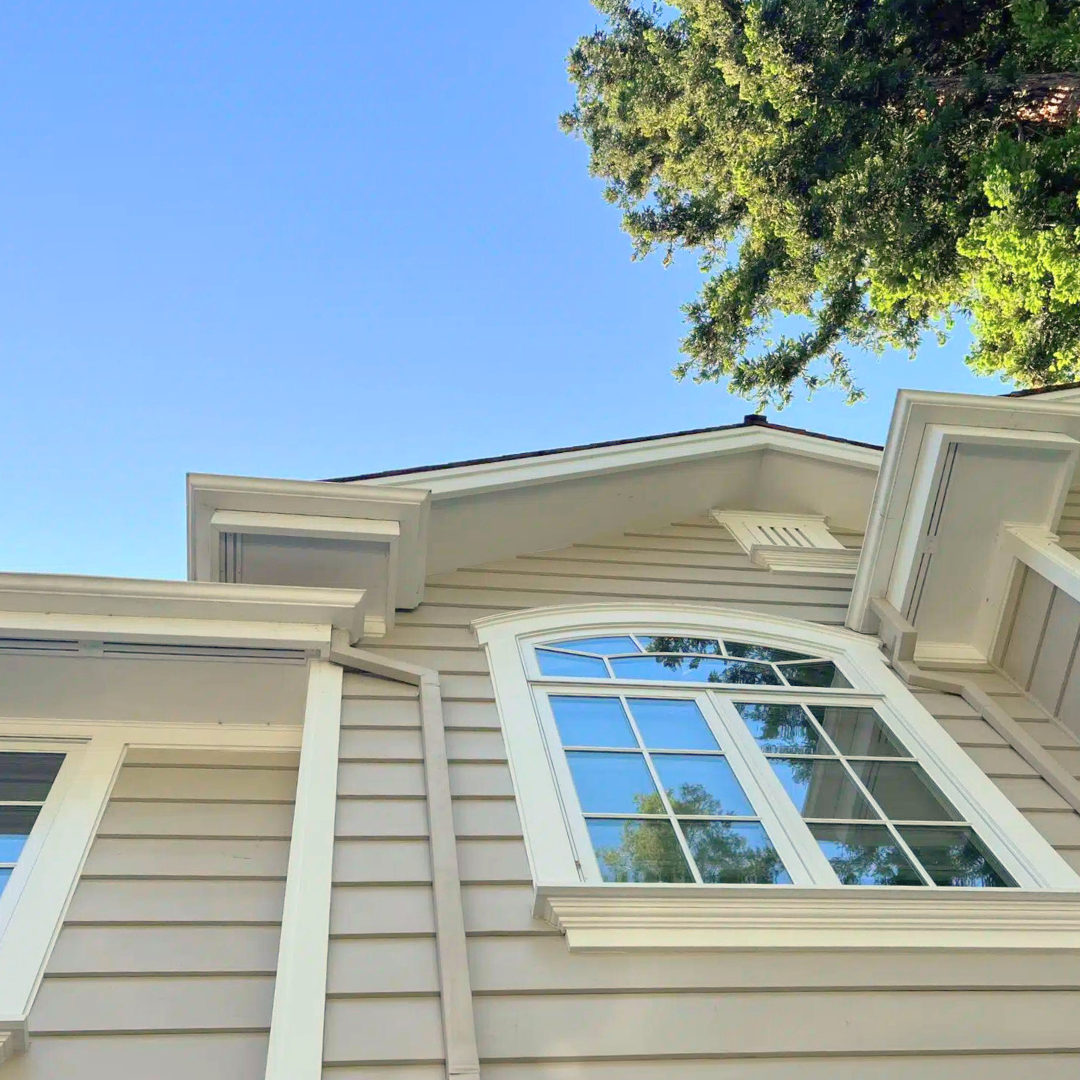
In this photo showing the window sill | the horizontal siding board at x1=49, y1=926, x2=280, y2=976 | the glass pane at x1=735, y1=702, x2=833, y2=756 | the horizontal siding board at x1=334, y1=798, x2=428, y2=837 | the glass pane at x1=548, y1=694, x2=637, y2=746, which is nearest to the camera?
the window sill

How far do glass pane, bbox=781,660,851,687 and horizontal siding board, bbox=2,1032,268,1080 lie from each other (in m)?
3.31

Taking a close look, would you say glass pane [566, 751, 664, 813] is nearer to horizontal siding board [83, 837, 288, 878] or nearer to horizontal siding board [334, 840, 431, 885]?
horizontal siding board [334, 840, 431, 885]

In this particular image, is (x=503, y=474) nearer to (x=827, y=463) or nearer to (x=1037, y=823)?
(x=827, y=463)

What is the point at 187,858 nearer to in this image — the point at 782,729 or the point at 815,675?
the point at 782,729

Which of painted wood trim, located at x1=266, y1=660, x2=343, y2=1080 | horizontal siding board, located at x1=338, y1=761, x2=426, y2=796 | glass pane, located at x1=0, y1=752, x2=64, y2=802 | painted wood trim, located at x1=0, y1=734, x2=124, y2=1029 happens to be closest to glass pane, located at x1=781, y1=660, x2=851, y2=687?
horizontal siding board, located at x1=338, y1=761, x2=426, y2=796

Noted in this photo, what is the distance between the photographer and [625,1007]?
10.2 ft

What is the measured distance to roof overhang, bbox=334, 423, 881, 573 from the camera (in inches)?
249

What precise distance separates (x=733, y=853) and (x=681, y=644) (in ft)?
6.12

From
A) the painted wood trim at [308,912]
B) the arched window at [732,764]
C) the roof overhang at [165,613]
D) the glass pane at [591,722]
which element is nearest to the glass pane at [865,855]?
the arched window at [732,764]

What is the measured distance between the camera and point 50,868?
385cm

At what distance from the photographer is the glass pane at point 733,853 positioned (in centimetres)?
369

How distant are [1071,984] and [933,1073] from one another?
0.79 meters

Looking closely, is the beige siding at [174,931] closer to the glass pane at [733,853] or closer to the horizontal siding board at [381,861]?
the horizontal siding board at [381,861]

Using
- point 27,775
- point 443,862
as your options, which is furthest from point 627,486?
point 27,775
